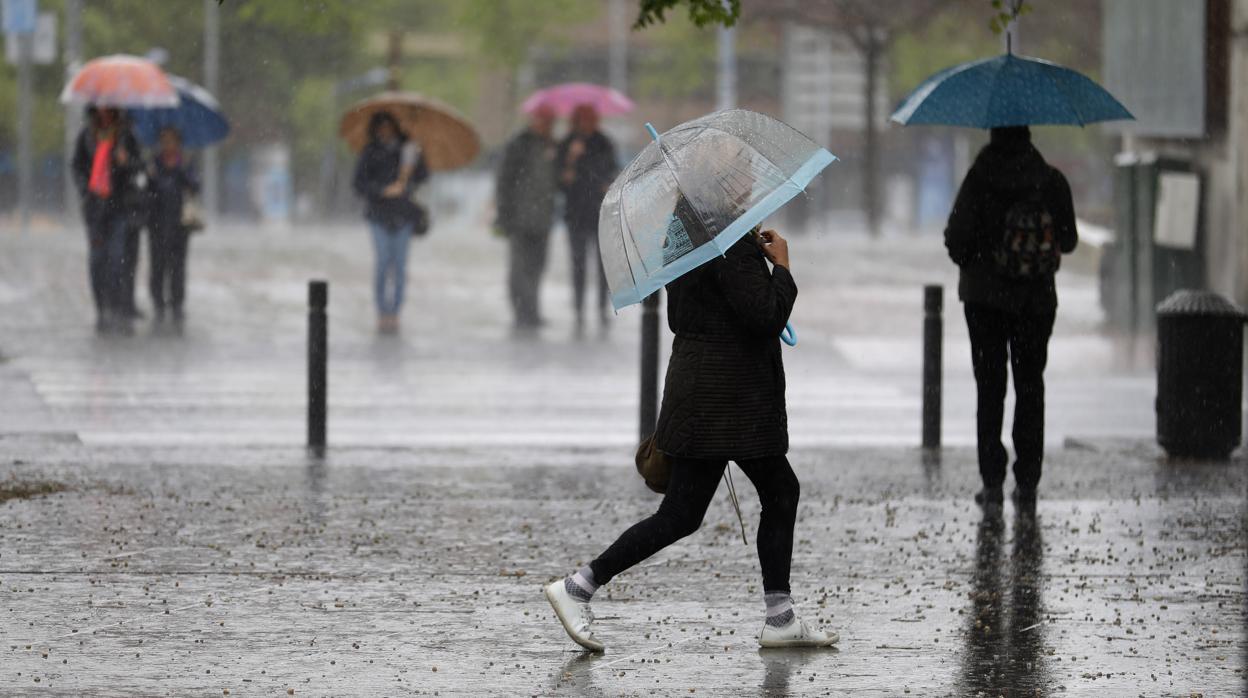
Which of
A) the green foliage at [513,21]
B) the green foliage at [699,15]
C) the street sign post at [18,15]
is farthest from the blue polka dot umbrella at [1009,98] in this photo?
the green foliage at [513,21]

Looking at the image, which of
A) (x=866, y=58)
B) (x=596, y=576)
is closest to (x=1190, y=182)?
(x=596, y=576)

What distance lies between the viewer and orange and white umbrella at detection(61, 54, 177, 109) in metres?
19.2

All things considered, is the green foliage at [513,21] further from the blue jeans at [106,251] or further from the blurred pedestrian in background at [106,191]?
the blue jeans at [106,251]

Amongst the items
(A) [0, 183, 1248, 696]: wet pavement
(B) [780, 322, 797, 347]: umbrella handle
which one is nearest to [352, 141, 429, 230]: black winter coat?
(A) [0, 183, 1248, 696]: wet pavement

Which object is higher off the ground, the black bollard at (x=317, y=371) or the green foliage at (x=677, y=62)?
the green foliage at (x=677, y=62)

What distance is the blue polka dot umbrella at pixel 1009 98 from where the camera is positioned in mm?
9516

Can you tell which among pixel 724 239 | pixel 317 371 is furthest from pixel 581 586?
pixel 317 371

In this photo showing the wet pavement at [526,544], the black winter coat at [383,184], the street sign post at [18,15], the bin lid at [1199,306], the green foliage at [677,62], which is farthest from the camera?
the green foliage at [677,62]

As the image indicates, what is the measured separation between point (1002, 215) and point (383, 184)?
→ 11.1 meters

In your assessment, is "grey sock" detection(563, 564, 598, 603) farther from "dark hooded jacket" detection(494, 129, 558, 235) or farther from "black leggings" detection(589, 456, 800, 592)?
"dark hooded jacket" detection(494, 129, 558, 235)

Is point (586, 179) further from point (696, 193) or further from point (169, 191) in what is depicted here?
point (696, 193)

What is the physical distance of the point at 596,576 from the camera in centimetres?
693

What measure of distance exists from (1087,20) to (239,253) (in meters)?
15.7

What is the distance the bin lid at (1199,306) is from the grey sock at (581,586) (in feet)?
18.4
